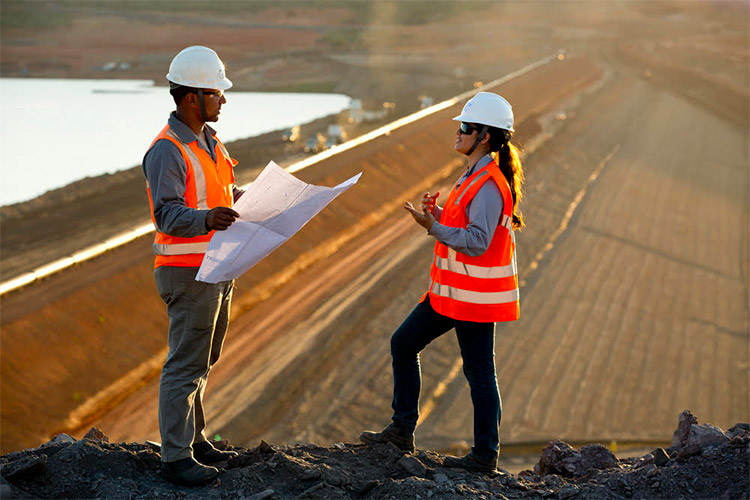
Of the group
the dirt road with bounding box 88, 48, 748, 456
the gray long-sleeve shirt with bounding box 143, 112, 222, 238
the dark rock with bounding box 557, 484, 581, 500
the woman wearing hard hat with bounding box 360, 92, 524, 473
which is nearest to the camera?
the gray long-sleeve shirt with bounding box 143, 112, 222, 238

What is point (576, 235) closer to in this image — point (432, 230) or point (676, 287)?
point (676, 287)

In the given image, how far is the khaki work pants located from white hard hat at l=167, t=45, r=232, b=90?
98 cm

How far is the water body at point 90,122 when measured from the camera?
2442 cm

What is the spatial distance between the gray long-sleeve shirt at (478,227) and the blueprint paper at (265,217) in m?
0.58

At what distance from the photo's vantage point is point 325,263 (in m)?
14.7

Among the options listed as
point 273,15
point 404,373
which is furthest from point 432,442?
point 273,15

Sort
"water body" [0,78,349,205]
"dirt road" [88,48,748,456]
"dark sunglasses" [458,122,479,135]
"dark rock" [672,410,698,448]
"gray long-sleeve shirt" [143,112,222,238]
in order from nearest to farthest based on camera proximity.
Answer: "gray long-sleeve shirt" [143,112,222,238]
"dark sunglasses" [458,122,479,135]
"dark rock" [672,410,698,448]
"dirt road" [88,48,748,456]
"water body" [0,78,349,205]

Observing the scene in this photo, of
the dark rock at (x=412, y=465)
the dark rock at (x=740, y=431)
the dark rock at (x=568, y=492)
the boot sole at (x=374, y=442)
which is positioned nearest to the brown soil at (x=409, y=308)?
the boot sole at (x=374, y=442)

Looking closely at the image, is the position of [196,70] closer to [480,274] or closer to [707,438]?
[480,274]

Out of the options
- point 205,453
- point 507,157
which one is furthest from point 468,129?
point 205,453

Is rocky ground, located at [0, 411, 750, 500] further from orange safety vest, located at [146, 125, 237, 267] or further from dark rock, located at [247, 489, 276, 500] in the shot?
orange safety vest, located at [146, 125, 237, 267]

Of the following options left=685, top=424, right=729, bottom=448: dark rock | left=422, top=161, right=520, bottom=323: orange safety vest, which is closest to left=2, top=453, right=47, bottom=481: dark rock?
left=422, top=161, right=520, bottom=323: orange safety vest

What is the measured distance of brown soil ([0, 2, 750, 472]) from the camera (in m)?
9.85

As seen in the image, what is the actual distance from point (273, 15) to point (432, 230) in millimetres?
79551
